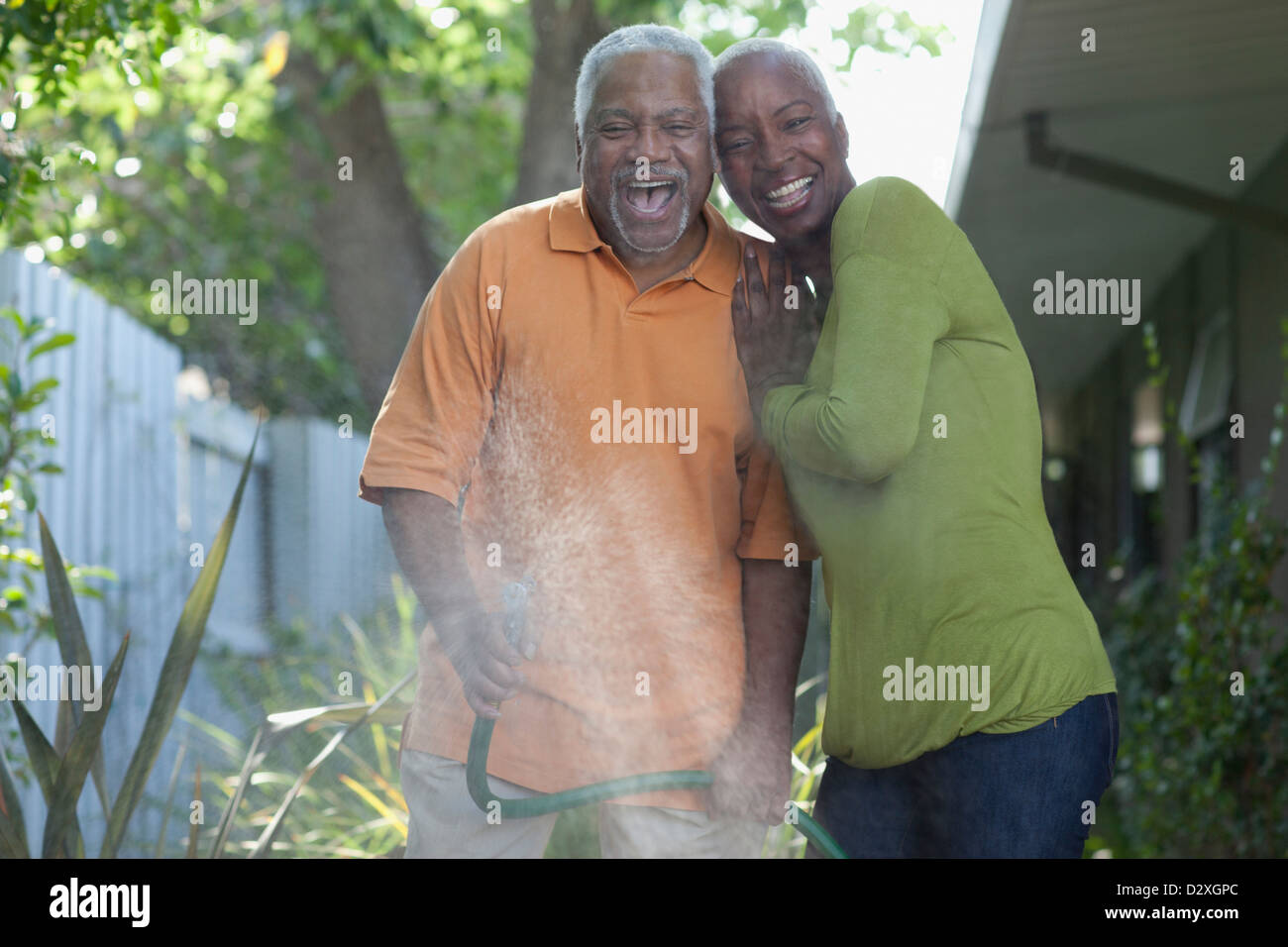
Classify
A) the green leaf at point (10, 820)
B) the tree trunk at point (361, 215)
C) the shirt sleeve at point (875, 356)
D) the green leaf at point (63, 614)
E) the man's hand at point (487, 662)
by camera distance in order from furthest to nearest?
the tree trunk at point (361, 215) → the green leaf at point (63, 614) → the green leaf at point (10, 820) → the man's hand at point (487, 662) → the shirt sleeve at point (875, 356)

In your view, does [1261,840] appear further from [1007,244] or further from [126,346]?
[126,346]

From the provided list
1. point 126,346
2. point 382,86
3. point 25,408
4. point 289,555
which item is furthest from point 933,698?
point 382,86

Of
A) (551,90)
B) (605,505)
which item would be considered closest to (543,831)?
(605,505)

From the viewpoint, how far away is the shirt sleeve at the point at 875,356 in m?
1.88

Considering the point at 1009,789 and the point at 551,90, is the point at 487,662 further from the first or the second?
the point at 551,90

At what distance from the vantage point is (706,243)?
218 cm

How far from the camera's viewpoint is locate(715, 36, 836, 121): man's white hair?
6.86ft

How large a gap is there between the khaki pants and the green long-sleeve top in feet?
1.03

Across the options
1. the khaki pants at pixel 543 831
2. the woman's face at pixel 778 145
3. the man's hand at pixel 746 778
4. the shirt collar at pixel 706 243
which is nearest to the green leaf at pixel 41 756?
the khaki pants at pixel 543 831

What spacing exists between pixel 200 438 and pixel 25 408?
110 centimetres

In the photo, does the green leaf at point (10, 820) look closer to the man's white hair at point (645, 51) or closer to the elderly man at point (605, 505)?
the elderly man at point (605, 505)

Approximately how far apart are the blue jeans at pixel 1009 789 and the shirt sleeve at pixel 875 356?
462 mm

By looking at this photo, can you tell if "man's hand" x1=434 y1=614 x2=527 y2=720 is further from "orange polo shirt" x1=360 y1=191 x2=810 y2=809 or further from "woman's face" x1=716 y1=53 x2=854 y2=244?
"woman's face" x1=716 y1=53 x2=854 y2=244

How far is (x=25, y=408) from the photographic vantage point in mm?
2768
